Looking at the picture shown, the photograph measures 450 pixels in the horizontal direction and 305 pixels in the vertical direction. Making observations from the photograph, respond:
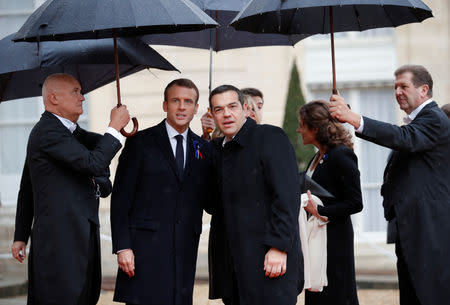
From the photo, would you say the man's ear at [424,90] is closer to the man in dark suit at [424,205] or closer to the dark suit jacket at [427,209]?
the man in dark suit at [424,205]

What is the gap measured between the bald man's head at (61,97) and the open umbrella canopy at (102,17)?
37 cm

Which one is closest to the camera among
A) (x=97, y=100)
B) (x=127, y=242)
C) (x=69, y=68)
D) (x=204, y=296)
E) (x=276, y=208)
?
(x=276, y=208)

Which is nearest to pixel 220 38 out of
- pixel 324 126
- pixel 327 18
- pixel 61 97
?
pixel 327 18

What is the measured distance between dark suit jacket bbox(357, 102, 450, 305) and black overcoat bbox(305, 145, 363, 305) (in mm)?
599

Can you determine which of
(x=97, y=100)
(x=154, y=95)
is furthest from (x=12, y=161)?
(x=154, y=95)

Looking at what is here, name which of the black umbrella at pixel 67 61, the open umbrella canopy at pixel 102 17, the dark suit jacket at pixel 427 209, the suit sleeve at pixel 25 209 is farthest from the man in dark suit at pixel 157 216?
the dark suit jacket at pixel 427 209

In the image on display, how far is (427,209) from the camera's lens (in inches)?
199

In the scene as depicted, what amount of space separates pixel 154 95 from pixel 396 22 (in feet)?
23.0

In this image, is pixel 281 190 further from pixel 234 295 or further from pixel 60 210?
pixel 60 210

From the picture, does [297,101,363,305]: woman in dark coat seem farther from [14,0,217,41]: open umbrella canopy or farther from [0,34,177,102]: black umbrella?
[14,0,217,41]: open umbrella canopy

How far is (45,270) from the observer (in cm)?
488

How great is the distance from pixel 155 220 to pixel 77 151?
2.19 feet

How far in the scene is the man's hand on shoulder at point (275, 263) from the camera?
15.0ft

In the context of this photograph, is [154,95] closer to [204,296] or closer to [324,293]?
[204,296]
